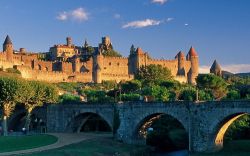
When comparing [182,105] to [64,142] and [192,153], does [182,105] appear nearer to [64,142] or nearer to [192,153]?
[192,153]

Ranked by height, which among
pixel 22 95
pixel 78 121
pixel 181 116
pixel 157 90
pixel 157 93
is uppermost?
pixel 157 90

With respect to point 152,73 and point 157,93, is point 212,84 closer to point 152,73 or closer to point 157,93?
point 157,93

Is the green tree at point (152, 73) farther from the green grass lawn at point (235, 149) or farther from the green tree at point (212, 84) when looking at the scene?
the green grass lawn at point (235, 149)

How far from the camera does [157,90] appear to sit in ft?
257

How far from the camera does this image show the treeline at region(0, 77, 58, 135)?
61.9 meters

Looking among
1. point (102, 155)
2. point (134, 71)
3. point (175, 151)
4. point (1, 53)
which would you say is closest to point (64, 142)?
point (102, 155)

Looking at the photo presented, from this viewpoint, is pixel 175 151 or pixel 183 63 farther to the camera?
pixel 183 63

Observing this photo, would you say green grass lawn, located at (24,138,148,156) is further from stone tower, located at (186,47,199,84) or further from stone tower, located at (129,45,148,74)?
stone tower, located at (186,47,199,84)

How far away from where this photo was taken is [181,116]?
4431 cm

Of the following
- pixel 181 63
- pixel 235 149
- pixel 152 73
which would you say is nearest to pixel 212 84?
pixel 152 73

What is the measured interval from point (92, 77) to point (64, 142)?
236 feet

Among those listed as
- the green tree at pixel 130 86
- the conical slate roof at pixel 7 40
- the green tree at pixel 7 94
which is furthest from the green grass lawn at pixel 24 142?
the conical slate roof at pixel 7 40

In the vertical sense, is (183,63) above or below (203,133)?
above

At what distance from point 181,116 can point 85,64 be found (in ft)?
277
